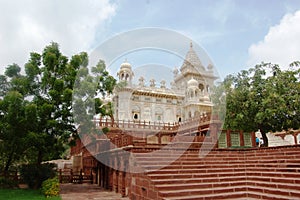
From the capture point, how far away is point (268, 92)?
14836 mm

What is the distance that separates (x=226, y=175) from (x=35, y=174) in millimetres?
10624

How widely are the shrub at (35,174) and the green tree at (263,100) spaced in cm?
1117

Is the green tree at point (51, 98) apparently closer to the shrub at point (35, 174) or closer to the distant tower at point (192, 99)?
the shrub at point (35, 174)

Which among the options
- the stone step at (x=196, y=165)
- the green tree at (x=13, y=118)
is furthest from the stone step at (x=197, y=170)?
the green tree at (x=13, y=118)

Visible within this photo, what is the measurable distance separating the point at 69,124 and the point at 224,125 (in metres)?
9.60

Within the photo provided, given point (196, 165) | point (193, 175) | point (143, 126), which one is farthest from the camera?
point (143, 126)

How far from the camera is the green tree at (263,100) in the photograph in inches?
552

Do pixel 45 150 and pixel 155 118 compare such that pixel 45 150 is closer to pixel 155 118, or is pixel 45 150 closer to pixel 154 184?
pixel 154 184

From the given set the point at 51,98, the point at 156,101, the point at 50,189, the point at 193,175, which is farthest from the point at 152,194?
the point at 156,101

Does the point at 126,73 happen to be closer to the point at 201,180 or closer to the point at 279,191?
the point at 201,180

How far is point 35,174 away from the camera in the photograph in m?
14.4

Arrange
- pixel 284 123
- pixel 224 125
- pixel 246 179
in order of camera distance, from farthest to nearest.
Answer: pixel 224 125 < pixel 284 123 < pixel 246 179

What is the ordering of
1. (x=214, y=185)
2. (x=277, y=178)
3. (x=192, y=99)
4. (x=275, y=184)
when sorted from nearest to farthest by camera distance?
(x=275, y=184) → (x=277, y=178) → (x=214, y=185) → (x=192, y=99)

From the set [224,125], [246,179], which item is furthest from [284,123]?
[246,179]
